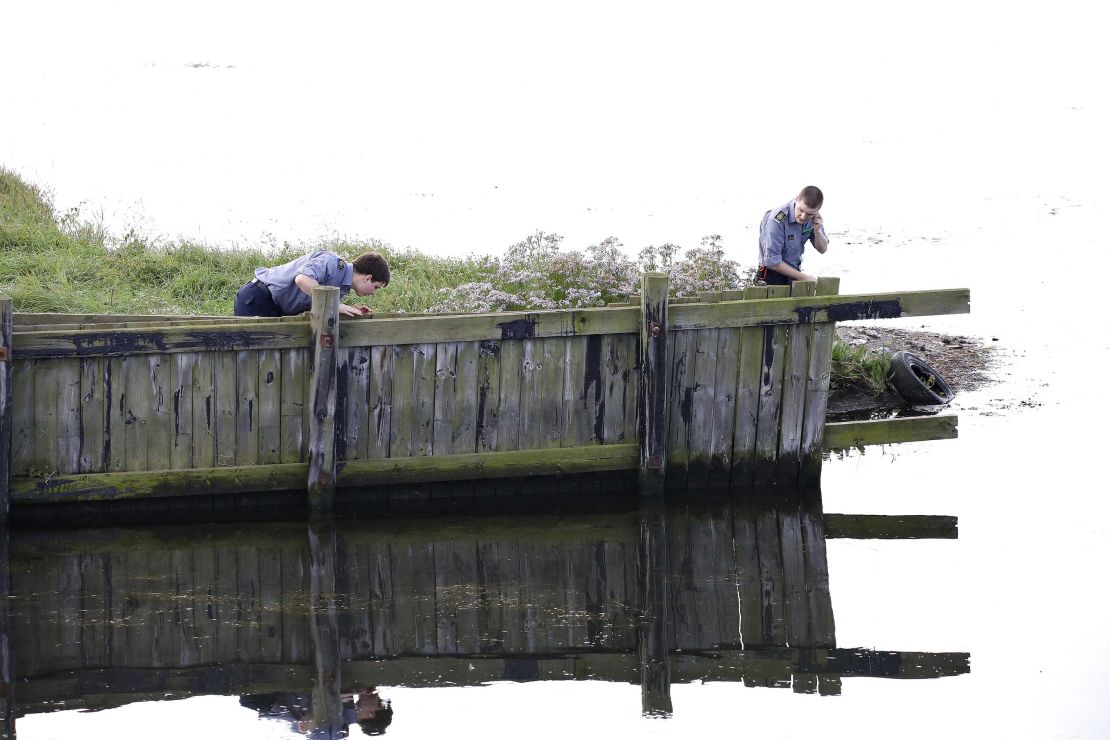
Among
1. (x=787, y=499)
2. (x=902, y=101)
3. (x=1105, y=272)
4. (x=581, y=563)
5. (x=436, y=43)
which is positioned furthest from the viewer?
(x=436, y=43)

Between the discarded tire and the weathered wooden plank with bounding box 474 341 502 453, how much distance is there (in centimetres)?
446

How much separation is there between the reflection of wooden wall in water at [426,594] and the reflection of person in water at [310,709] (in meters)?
0.41


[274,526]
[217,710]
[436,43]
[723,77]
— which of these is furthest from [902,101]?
[217,710]

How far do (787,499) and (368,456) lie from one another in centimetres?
304

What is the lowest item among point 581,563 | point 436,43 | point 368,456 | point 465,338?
Result: point 581,563

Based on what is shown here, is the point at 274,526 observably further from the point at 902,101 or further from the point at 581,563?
the point at 902,101

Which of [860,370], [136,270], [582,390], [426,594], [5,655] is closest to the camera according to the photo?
[5,655]

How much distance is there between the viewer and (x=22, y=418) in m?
8.64

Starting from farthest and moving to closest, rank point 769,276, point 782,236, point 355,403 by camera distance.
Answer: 1. point 769,276
2. point 782,236
3. point 355,403

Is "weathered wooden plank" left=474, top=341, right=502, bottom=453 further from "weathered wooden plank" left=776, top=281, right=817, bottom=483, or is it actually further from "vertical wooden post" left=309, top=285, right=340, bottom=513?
"weathered wooden plank" left=776, top=281, right=817, bottom=483

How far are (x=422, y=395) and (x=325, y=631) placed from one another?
2.27m

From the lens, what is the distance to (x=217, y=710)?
6.50 meters

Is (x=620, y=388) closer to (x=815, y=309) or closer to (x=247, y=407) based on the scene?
(x=815, y=309)

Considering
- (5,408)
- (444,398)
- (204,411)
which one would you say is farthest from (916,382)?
(5,408)
